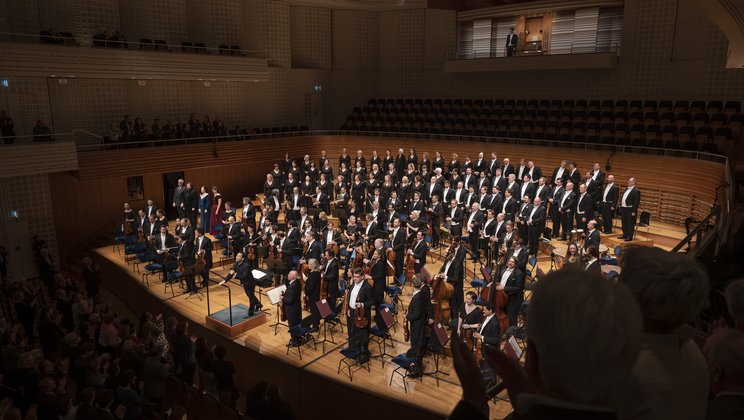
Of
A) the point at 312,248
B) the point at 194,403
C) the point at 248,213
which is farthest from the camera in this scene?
the point at 248,213

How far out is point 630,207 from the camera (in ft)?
41.6

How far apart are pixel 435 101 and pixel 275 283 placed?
1288 centimetres

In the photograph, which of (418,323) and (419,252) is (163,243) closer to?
(419,252)

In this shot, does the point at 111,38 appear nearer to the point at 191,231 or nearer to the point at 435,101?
the point at 191,231

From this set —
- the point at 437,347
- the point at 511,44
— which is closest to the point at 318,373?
the point at 437,347

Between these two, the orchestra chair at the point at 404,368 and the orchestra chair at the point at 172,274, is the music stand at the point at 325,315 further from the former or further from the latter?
the orchestra chair at the point at 172,274

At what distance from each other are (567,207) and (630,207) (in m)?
1.44

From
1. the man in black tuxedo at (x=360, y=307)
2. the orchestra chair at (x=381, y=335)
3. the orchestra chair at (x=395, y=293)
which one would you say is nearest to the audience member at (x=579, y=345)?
the orchestra chair at (x=381, y=335)

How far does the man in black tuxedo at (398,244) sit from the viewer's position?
1208 centimetres

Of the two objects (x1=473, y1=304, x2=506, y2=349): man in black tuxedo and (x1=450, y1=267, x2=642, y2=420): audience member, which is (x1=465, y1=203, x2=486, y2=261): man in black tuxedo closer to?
(x1=473, y1=304, x2=506, y2=349): man in black tuxedo

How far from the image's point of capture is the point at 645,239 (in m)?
13.0

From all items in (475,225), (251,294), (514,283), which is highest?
(475,225)

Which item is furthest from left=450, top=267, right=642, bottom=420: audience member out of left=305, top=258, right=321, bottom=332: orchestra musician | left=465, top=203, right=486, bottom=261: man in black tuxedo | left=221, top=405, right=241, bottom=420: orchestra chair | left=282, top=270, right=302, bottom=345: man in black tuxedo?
left=465, top=203, right=486, bottom=261: man in black tuxedo

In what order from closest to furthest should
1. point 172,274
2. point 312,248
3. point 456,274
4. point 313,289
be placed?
point 456,274
point 313,289
point 312,248
point 172,274
